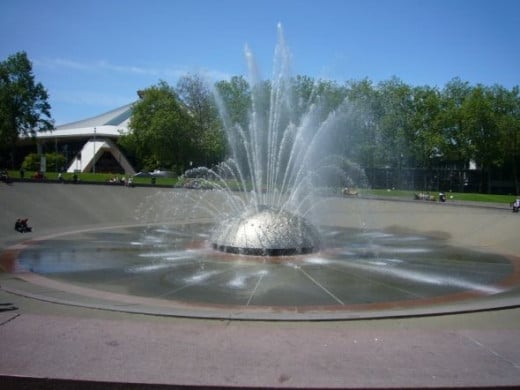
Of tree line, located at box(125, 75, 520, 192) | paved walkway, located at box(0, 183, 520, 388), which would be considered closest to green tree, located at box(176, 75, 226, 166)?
tree line, located at box(125, 75, 520, 192)

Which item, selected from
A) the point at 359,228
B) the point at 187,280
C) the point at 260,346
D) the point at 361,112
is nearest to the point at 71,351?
the point at 260,346

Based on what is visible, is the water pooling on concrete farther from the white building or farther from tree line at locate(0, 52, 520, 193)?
the white building

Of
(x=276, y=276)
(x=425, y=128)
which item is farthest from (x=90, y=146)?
(x=276, y=276)

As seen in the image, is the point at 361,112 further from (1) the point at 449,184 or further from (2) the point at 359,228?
(2) the point at 359,228

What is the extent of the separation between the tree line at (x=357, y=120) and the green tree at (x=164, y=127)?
115 millimetres

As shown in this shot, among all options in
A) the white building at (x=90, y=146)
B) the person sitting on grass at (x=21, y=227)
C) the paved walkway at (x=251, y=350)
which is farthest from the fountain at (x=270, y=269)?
the white building at (x=90, y=146)

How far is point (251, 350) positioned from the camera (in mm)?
5238

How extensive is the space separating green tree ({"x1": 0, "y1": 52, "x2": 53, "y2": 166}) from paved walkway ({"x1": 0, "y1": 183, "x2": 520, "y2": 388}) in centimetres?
5288

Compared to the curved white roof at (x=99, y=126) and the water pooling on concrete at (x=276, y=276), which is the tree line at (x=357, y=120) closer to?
the curved white roof at (x=99, y=126)

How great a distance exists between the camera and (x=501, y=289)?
9.78 metres

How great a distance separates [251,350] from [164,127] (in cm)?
5435

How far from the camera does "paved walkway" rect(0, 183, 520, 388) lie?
444 cm

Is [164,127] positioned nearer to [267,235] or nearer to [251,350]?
[267,235]

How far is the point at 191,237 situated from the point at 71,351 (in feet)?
39.3
